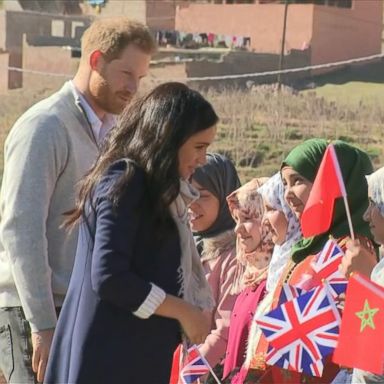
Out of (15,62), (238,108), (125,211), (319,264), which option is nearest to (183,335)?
(125,211)

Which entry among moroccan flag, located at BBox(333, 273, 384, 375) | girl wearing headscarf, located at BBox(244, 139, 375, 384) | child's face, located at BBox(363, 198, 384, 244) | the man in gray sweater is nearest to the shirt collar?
the man in gray sweater

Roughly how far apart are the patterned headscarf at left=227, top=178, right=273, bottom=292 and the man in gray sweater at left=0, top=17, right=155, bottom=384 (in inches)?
26.4

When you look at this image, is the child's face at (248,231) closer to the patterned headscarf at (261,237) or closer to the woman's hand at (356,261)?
the patterned headscarf at (261,237)

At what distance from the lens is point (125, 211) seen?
9.82 feet

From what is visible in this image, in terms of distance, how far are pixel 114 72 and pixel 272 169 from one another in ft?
27.0

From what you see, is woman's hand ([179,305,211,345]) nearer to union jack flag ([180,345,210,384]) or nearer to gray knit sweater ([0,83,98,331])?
gray knit sweater ([0,83,98,331])

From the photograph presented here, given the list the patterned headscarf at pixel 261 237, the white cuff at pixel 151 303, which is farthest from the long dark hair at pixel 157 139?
the patterned headscarf at pixel 261 237

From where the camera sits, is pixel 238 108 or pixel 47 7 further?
pixel 47 7

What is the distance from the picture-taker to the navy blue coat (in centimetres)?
298

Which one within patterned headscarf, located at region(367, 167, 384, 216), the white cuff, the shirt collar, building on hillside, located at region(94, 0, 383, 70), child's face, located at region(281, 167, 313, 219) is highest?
the shirt collar

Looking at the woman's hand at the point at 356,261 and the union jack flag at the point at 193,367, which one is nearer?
the woman's hand at the point at 356,261

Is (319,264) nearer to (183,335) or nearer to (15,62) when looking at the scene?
(183,335)

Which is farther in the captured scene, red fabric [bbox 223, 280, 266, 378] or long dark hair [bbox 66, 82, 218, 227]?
red fabric [bbox 223, 280, 266, 378]

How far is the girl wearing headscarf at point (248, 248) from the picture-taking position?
417cm
